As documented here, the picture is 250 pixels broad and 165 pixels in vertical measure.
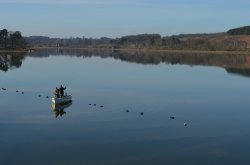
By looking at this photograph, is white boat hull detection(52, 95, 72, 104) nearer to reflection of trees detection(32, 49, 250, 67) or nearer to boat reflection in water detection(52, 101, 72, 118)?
boat reflection in water detection(52, 101, 72, 118)

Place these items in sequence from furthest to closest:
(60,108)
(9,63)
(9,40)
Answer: (9,40)
(9,63)
(60,108)

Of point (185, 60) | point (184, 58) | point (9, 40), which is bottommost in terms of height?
point (184, 58)

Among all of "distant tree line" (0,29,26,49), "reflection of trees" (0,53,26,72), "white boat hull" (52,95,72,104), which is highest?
"distant tree line" (0,29,26,49)

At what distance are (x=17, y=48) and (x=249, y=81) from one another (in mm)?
84793

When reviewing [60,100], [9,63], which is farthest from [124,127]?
[9,63]

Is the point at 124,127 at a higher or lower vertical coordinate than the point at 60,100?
lower

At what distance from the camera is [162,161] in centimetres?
1633

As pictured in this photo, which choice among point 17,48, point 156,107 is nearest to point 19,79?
point 156,107

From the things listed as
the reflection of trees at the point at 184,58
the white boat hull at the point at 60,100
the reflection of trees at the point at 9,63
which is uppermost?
the white boat hull at the point at 60,100

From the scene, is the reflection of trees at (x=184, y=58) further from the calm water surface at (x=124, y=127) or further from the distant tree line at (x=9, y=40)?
the calm water surface at (x=124, y=127)

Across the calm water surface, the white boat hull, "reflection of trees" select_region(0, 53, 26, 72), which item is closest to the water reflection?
"reflection of trees" select_region(0, 53, 26, 72)

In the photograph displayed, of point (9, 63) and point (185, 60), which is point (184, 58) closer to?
point (185, 60)

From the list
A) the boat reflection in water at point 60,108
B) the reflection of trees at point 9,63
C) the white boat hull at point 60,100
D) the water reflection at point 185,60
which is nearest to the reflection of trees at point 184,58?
the water reflection at point 185,60

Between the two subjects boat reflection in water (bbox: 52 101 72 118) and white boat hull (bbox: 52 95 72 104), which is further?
white boat hull (bbox: 52 95 72 104)
